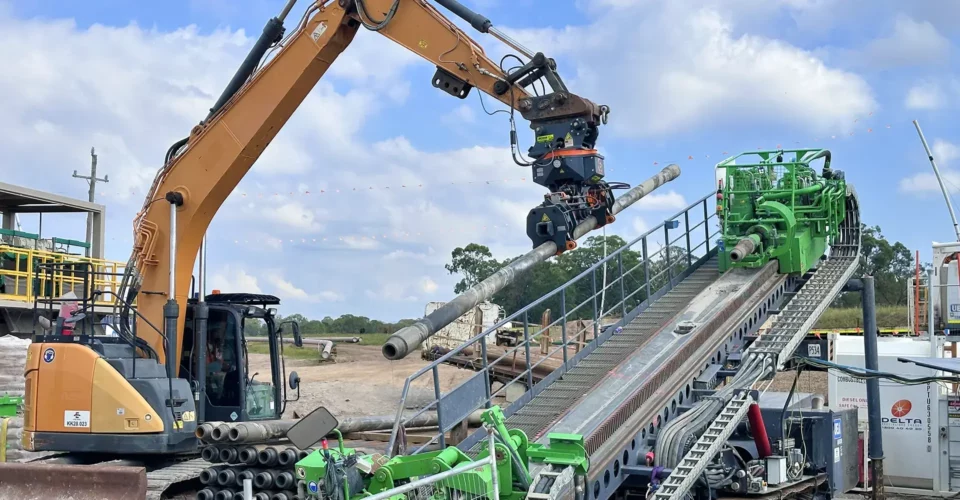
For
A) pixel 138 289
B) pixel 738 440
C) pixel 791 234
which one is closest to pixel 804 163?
pixel 791 234

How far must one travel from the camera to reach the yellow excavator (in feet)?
37.8

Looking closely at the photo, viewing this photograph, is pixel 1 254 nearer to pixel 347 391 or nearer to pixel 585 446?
pixel 347 391

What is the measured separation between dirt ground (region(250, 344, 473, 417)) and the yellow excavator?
3.09m

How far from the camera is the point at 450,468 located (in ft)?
26.6

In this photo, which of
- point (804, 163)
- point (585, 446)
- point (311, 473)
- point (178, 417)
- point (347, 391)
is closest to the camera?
point (311, 473)

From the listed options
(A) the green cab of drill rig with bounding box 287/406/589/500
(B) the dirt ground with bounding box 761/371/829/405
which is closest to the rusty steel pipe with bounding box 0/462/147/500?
(A) the green cab of drill rig with bounding box 287/406/589/500

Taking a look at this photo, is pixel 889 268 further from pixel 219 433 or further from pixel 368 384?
pixel 219 433

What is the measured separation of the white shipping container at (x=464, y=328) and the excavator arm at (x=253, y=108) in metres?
15.4

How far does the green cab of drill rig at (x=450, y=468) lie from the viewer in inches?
310

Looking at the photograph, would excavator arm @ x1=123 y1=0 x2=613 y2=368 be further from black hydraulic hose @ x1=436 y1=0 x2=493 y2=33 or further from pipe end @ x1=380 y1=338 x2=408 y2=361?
pipe end @ x1=380 y1=338 x2=408 y2=361

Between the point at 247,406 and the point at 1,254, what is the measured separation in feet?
32.0

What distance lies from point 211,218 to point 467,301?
6.14m

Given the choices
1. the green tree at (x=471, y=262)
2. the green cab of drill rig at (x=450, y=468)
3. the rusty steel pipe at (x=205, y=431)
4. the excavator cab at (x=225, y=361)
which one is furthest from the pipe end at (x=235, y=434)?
the green tree at (x=471, y=262)

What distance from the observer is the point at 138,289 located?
1293 cm
